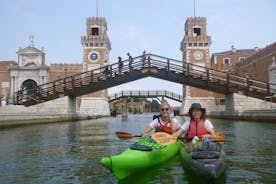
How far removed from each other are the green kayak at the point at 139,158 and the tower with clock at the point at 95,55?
4299 centimetres

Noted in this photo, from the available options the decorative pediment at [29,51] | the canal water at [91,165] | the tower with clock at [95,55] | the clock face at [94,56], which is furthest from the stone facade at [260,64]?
the canal water at [91,165]

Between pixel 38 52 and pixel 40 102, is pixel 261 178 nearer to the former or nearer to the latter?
pixel 40 102

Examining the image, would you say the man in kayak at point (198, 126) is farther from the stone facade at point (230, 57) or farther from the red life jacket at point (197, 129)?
the stone facade at point (230, 57)

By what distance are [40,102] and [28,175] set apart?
74.8 feet

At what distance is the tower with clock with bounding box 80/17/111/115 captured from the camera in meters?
51.1

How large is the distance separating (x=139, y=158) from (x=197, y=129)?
5.50ft

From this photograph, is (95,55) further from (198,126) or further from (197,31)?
(198,126)

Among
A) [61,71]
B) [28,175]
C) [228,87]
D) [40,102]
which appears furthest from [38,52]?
[28,175]

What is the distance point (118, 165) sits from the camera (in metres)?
6.16

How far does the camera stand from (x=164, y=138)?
753cm

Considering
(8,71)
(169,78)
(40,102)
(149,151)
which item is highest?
(8,71)

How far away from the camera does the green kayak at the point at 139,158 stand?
6.14 meters

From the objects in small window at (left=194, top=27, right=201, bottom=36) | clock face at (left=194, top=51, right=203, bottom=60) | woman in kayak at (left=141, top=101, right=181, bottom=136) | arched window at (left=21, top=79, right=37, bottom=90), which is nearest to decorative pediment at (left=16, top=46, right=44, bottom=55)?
arched window at (left=21, top=79, right=37, bottom=90)

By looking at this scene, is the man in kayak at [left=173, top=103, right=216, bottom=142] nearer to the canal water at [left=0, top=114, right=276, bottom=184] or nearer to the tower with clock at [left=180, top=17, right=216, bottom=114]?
the canal water at [left=0, top=114, right=276, bottom=184]
